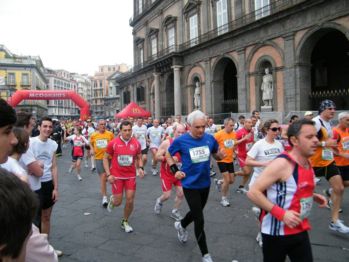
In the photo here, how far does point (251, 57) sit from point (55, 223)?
661 inches

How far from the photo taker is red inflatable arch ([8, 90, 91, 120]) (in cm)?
2552

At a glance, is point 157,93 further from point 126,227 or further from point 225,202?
point 126,227

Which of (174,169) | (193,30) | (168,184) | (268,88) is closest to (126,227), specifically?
(168,184)

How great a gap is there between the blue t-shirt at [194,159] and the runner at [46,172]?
171 cm

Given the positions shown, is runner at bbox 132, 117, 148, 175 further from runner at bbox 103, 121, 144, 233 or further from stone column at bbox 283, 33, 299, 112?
stone column at bbox 283, 33, 299, 112

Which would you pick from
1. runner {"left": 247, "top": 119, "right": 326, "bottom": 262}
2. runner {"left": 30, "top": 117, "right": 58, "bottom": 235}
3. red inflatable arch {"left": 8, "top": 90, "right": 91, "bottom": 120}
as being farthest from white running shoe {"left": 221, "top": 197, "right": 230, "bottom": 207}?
red inflatable arch {"left": 8, "top": 90, "right": 91, "bottom": 120}

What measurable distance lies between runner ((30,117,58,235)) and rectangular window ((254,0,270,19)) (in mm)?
17435

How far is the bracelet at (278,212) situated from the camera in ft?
8.30

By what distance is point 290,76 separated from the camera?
1723 centimetres

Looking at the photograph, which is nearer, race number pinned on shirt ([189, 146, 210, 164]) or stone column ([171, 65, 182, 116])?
race number pinned on shirt ([189, 146, 210, 164])

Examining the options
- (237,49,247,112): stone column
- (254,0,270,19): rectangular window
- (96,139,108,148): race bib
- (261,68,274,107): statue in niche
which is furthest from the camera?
(237,49,247,112): stone column

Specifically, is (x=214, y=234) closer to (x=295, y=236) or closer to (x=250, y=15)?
(x=295, y=236)

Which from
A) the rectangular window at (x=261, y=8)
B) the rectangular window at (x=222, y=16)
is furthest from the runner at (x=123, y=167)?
the rectangular window at (x=222, y=16)

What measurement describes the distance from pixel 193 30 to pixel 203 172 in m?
24.0
